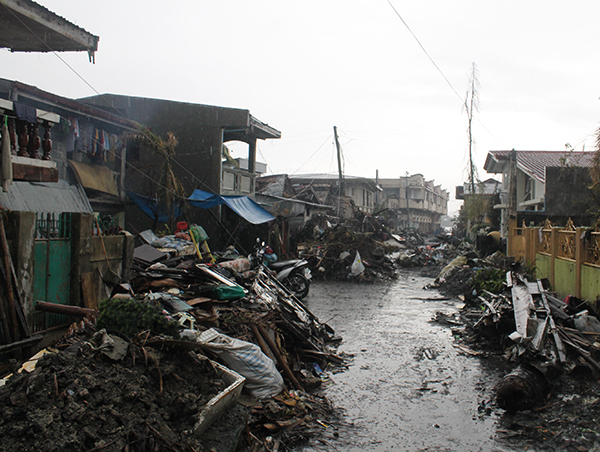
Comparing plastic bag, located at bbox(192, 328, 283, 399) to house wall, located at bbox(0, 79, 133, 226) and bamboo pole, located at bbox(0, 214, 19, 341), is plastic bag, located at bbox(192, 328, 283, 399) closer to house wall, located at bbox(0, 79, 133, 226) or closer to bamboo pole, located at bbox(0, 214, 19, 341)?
bamboo pole, located at bbox(0, 214, 19, 341)

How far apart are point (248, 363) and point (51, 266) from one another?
298 centimetres

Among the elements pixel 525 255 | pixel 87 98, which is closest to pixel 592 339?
pixel 525 255

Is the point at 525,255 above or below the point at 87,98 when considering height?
below

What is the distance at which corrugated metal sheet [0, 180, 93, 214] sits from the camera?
9.53m

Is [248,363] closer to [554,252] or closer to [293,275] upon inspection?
[293,275]

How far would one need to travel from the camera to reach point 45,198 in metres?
10.7

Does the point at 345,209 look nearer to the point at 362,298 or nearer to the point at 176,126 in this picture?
the point at 176,126

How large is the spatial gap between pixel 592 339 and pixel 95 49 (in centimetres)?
1094

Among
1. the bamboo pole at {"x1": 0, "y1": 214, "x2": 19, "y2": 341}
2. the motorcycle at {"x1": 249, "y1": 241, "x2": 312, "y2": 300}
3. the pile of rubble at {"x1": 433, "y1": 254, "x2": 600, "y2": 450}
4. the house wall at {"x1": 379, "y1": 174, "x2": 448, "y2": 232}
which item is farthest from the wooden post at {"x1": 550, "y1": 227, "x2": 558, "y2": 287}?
the house wall at {"x1": 379, "y1": 174, "x2": 448, "y2": 232}

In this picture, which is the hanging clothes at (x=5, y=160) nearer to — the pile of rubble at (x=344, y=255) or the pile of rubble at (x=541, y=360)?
the pile of rubble at (x=541, y=360)

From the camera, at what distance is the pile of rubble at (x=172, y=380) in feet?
10.6

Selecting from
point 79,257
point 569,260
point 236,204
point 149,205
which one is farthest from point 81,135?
point 569,260

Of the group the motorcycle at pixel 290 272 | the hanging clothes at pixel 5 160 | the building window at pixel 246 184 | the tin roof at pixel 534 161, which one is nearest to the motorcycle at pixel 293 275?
the motorcycle at pixel 290 272

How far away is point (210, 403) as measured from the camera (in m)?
3.98
